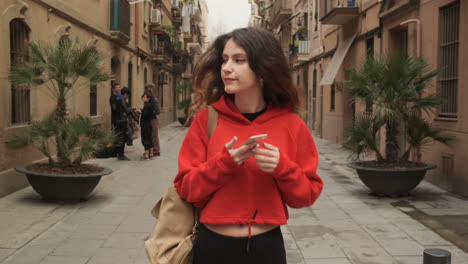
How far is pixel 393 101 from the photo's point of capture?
27.5 ft

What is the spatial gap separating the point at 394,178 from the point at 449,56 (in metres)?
2.89

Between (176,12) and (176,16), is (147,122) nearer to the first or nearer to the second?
(176,12)

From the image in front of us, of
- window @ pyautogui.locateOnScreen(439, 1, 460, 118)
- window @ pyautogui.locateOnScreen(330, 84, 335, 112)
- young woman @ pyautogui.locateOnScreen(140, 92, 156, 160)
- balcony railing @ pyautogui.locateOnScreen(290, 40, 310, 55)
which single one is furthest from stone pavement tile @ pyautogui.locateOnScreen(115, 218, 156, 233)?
balcony railing @ pyautogui.locateOnScreen(290, 40, 310, 55)

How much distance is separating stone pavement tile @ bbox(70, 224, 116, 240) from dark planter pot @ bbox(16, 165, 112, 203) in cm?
107

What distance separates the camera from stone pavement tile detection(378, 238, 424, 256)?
535 centimetres

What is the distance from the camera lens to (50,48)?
7.72 meters

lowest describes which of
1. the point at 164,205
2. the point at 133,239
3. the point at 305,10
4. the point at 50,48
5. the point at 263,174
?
the point at 133,239

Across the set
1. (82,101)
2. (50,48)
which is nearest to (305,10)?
(82,101)

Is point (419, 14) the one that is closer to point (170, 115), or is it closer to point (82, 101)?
point (82, 101)

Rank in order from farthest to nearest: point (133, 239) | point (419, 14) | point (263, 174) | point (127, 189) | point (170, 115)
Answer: point (170, 115), point (419, 14), point (127, 189), point (133, 239), point (263, 174)

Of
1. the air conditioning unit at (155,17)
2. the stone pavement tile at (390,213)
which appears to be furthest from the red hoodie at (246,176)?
the air conditioning unit at (155,17)

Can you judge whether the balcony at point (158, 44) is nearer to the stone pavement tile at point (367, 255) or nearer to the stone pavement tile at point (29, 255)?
the stone pavement tile at point (29, 255)

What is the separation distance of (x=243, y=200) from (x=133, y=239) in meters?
4.00

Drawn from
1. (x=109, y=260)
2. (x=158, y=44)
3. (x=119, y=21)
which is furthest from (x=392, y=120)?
(x=158, y=44)
